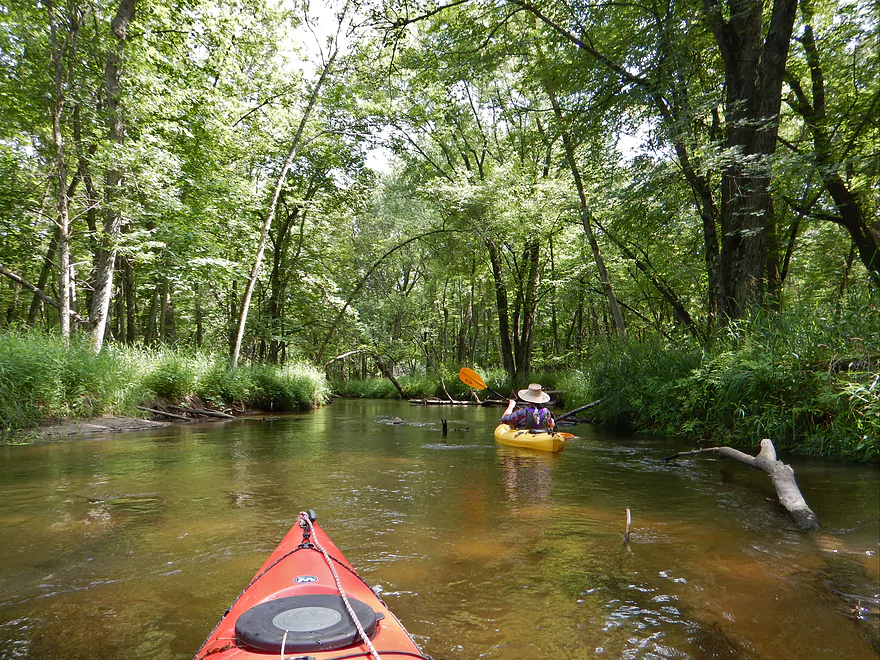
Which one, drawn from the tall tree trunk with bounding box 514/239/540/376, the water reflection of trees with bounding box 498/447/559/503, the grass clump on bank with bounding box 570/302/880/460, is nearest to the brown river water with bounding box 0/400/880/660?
the water reflection of trees with bounding box 498/447/559/503

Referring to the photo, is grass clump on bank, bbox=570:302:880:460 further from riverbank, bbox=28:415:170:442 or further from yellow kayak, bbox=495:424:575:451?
riverbank, bbox=28:415:170:442

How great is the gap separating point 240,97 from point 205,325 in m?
13.6

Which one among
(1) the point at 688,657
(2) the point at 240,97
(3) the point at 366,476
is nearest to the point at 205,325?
(2) the point at 240,97

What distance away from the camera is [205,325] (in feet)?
79.5

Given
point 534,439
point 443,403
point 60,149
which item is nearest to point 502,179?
point 443,403

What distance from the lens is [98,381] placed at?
888 cm

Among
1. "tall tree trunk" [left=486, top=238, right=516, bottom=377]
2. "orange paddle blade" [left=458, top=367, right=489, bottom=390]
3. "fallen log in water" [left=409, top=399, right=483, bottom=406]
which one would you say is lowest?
"fallen log in water" [left=409, top=399, right=483, bottom=406]

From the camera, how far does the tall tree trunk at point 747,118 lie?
7273mm

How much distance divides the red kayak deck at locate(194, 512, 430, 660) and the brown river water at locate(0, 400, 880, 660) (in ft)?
1.76

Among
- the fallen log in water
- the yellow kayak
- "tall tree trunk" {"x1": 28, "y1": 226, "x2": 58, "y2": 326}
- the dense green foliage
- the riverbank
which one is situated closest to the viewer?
Result: the dense green foliage

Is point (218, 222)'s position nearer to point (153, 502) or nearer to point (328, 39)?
point (328, 39)

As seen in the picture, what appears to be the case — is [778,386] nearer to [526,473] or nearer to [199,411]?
[526,473]

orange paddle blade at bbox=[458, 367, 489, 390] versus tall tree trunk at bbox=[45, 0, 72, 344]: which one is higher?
tall tree trunk at bbox=[45, 0, 72, 344]

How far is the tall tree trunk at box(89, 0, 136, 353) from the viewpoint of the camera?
31.5ft
